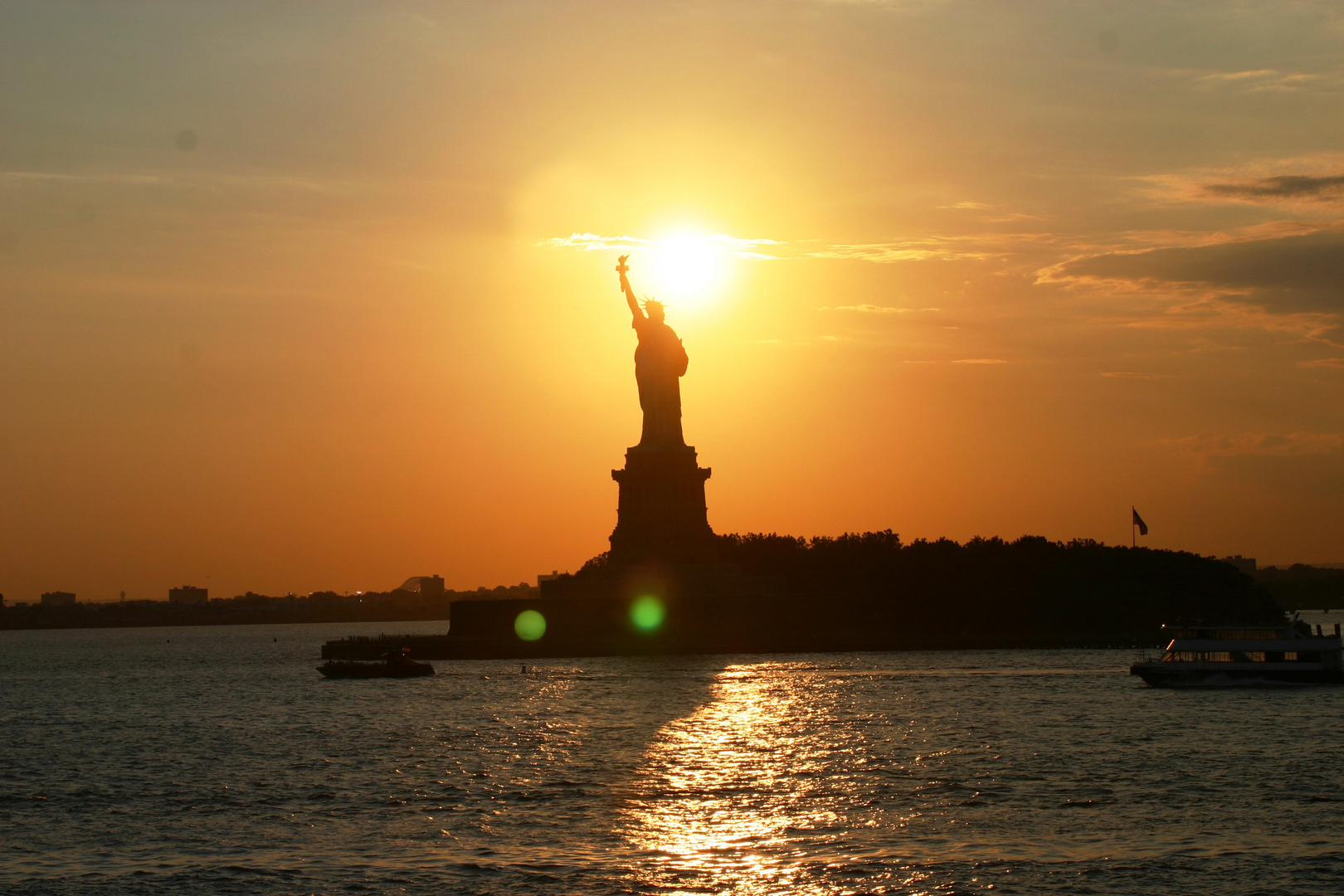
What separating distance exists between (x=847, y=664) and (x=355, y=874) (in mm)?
50520

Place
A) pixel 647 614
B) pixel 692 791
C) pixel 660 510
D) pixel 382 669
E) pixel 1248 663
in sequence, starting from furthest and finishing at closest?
pixel 660 510 < pixel 647 614 < pixel 382 669 < pixel 1248 663 < pixel 692 791

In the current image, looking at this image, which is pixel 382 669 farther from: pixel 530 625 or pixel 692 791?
pixel 692 791

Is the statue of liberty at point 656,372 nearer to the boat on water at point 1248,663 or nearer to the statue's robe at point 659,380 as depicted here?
the statue's robe at point 659,380

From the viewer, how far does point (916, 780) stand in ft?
119

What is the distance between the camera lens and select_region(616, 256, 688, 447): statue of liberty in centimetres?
8438

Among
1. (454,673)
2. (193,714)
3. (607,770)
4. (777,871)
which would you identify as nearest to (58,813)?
(607,770)

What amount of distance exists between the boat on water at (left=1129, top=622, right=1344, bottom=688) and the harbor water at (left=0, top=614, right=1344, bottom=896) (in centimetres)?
115

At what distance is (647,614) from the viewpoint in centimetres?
8188

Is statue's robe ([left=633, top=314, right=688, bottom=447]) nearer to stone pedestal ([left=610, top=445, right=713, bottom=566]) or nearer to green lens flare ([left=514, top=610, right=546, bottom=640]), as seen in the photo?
stone pedestal ([left=610, top=445, right=713, bottom=566])

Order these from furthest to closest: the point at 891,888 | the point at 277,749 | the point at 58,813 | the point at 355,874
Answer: the point at 277,749, the point at 58,813, the point at 355,874, the point at 891,888

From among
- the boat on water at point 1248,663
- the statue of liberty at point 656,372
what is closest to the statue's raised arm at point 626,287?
the statue of liberty at point 656,372

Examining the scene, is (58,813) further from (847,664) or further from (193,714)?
(847,664)

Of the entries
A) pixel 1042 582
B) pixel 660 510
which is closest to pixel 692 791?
pixel 660 510

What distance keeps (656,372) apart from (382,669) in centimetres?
2121
